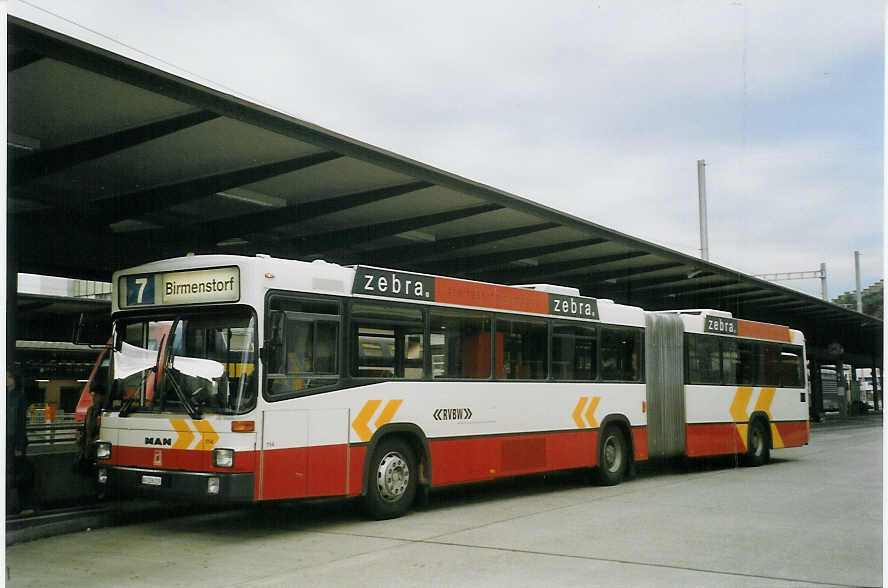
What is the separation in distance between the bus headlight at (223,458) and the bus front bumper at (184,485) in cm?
9

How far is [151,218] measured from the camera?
612 inches

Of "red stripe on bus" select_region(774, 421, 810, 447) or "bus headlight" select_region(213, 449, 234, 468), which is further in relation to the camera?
"red stripe on bus" select_region(774, 421, 810, 447)

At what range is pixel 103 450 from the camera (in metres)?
10.3

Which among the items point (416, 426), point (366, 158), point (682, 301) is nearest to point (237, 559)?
point (416, 426)

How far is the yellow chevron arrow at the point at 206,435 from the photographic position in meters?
9.42

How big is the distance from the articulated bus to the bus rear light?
0.01 meters

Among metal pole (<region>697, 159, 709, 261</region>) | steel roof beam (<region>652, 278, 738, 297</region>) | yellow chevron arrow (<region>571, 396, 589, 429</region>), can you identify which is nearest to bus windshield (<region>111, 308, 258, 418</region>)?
yellow chevron arrow (<region>571, 396, 589, 429</region>)

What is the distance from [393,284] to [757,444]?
11.1 metres

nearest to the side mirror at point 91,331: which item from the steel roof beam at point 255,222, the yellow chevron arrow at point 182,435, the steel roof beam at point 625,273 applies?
the yellow chevron arrow at point 182,435

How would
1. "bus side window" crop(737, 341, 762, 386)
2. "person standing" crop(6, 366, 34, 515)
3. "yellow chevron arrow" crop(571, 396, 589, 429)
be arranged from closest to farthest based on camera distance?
"person standing" crop(6, 366, 34, 515)
"yellow chevron arrow" crop(571, 396, 589, 429)
"bus side window" crop(737, 341, 762, 386)

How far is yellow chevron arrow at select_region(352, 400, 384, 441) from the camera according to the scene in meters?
10.6

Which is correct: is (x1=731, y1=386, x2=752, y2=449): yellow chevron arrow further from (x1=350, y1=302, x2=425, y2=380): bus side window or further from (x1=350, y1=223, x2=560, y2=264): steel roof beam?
(x1=350, y1=302, x2=425, y2=380): bus side window

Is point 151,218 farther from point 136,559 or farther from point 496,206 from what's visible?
point 136,559

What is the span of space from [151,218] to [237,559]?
8.56 metres
